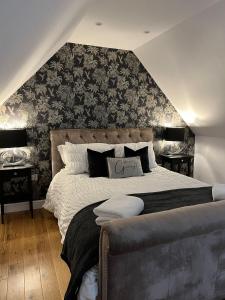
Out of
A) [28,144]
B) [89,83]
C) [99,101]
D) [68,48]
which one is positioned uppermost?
[68,48]

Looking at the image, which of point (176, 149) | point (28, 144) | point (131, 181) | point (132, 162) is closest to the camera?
point (131, 181)

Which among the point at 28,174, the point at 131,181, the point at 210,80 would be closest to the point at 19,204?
the point at 28,174

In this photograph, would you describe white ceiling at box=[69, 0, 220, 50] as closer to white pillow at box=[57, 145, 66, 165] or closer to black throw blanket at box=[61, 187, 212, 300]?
white pillow at box=[57, 145, 66, 165]

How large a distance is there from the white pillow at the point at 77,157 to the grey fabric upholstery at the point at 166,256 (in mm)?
1964

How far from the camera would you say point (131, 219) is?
152 centimetres

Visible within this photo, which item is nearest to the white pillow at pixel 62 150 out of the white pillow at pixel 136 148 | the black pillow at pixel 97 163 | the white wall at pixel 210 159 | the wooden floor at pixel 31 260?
the black pillow at pixel 97 163

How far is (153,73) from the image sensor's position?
4168mm

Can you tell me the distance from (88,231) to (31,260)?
113 centimetres

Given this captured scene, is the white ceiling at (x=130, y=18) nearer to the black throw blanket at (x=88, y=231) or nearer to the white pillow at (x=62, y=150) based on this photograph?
the white pillow at (x=62, y=150)

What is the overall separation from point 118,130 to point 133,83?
2.78ft

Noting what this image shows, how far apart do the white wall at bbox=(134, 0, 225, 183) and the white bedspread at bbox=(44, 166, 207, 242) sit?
4.27 feet

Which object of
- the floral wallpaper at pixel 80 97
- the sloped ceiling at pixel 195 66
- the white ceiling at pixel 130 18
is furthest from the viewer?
the floral wallpaper at pixel 80 97

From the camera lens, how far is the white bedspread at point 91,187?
2395 mm

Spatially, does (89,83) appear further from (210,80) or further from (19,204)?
(19,204)
